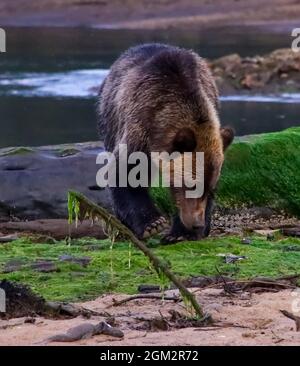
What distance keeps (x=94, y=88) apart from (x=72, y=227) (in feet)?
60.7

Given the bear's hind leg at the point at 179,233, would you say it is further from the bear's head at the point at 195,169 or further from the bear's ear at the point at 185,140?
the bear's ear at the point at 185,140

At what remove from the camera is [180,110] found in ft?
27.3

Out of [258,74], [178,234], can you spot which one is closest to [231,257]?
[178,234]

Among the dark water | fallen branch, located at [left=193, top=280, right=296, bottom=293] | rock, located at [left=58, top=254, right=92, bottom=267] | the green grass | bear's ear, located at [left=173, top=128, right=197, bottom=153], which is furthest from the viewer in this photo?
the dark water

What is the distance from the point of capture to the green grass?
35.0ft

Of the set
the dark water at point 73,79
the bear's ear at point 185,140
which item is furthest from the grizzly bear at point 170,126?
the dark water at point 73,79

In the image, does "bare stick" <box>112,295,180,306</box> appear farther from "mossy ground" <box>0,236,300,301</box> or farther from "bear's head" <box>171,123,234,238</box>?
"bear's head" <box>171,123,234,238</box>

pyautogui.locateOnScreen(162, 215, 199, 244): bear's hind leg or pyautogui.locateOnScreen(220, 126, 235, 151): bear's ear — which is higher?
pyautogui.locateOnScreen(220, 126, 235, 151): bear's ear

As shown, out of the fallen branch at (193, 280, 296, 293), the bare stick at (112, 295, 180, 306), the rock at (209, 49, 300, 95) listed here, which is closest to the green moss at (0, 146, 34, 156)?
the fallen branch at (193, 280, 296, 293)

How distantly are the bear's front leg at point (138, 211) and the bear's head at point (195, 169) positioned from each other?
33 centimetres

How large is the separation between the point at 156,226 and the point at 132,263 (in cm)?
96

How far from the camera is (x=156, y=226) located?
28.3ft

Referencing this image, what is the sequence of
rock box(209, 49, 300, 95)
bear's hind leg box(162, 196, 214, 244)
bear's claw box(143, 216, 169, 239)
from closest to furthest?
bear's hind leg box(162, 196, 214, 244)
bear's claw box(143, 216, 169, 239)
rock box(209, 49, 300, 95)

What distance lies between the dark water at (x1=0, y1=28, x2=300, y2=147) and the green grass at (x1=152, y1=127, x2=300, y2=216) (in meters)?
9.22
